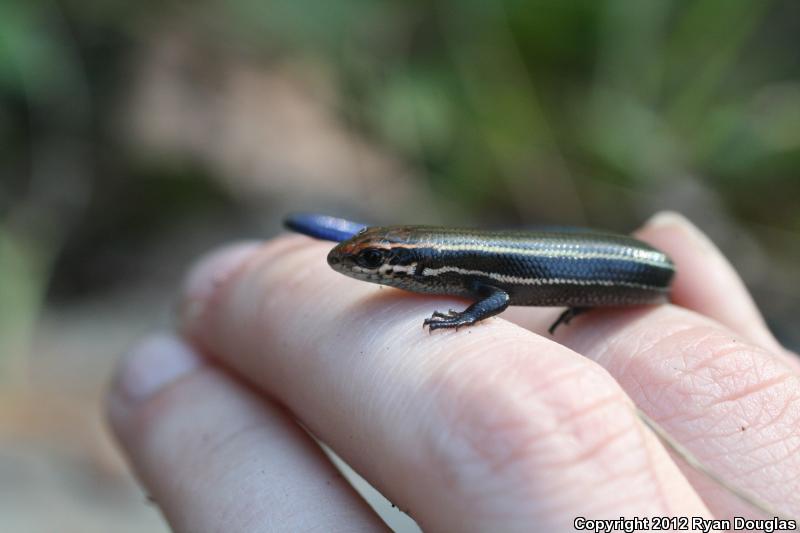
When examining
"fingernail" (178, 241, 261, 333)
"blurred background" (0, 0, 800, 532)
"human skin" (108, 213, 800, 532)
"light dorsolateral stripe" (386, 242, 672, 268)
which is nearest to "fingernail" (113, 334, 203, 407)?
"human skin" (108, 213, 800, 532)

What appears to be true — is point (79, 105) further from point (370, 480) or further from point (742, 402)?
point (742, 402)

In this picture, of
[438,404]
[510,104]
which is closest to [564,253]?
[438,404]

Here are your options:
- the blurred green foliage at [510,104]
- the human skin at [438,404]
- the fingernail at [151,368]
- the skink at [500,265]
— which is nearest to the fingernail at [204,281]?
the human skin at [438,404]

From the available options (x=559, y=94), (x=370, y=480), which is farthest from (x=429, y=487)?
(x=559, y=94)

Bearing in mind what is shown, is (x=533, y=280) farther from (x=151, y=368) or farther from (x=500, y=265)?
(x=151, y=368)

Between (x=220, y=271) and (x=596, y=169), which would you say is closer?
(x=220, y=271)

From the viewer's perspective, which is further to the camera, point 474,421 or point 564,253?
point 564,253

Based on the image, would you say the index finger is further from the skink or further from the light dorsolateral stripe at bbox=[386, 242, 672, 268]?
the light dorsolateral stripe at bbox=[386, 242, 672, 268]
